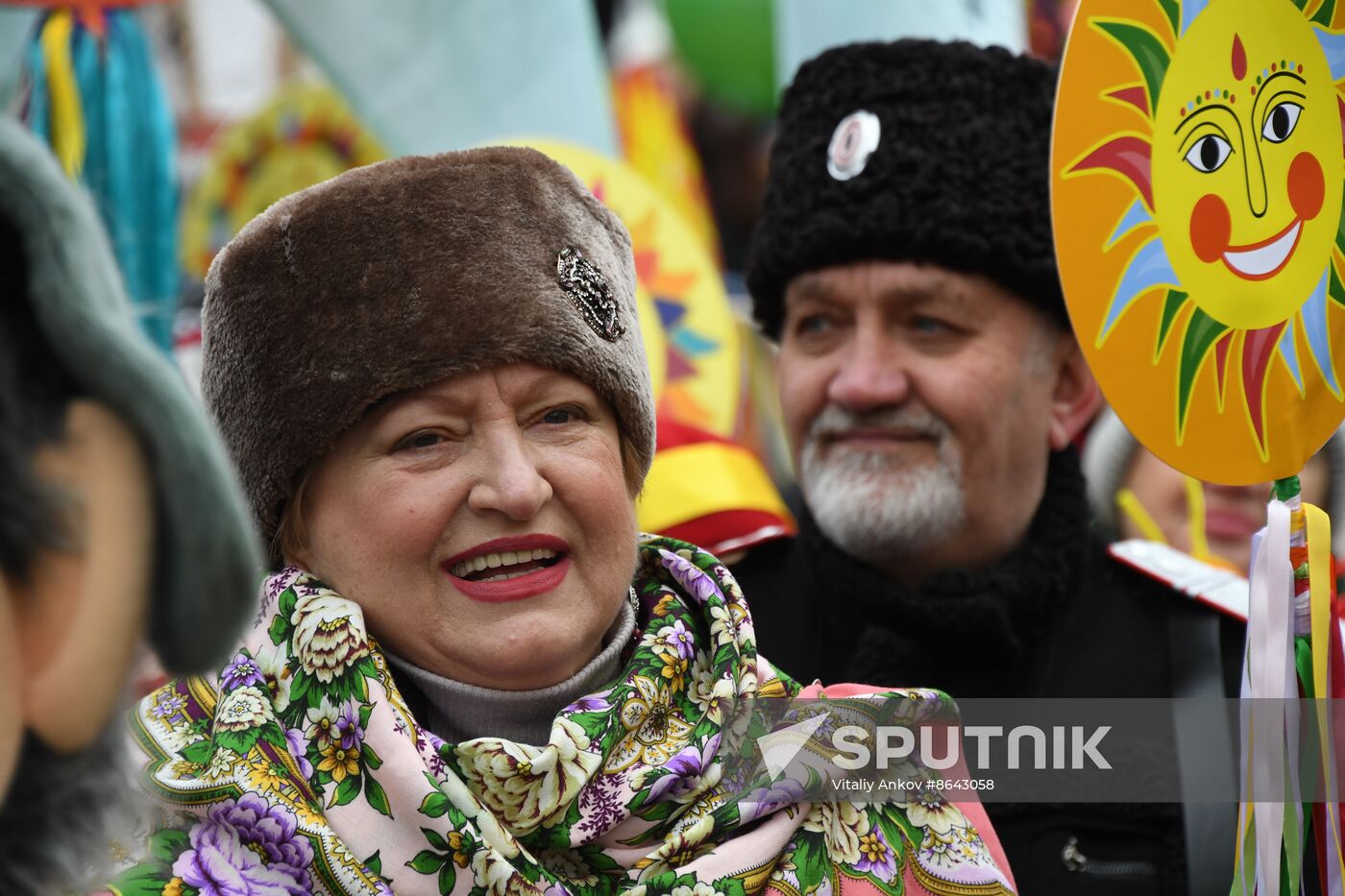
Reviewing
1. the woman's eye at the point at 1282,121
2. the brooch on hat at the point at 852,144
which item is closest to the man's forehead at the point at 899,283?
the brooch on hat at the point at 852,144

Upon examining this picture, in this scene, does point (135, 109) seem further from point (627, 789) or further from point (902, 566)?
point (627, 789)

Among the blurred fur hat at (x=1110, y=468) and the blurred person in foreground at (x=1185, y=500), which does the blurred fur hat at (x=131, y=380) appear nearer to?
the blurred person in foreground at (x=1185, y=500)

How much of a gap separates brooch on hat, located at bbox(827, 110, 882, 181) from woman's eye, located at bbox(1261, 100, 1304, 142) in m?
1.12

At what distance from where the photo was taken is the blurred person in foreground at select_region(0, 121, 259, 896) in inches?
40.5

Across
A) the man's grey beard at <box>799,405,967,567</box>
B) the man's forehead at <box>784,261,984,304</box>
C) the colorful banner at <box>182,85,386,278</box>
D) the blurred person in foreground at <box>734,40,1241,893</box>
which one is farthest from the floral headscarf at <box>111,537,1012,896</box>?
the colorful banner at <box>182,85,386,278</box>

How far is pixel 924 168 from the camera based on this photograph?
3.08 m

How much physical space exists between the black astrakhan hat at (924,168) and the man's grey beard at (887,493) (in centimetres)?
29

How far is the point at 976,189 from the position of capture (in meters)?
3.09

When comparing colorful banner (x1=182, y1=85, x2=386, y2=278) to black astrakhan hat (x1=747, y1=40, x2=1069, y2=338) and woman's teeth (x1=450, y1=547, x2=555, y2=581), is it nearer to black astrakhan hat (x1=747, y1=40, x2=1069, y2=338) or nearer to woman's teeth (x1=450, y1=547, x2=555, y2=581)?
black astrakhan hat (x1=747, y1=40, x2=1069, y2=338)

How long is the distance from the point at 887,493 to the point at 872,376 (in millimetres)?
211

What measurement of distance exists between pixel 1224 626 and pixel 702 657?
1.23 metres

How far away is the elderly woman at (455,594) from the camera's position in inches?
73.3

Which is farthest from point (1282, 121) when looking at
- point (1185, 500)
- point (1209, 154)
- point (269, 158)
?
point (269, 158)

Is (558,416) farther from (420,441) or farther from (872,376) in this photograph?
(872,376)
